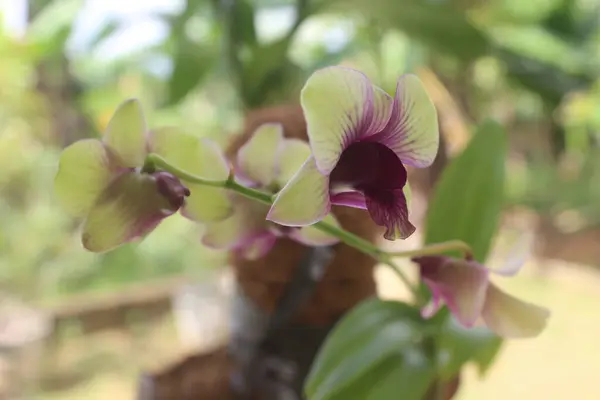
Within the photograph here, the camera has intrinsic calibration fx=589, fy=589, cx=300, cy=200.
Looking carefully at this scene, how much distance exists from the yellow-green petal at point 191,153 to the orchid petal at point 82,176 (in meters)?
0.04

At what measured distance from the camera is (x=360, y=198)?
0.27 meters

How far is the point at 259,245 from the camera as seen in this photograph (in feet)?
1.29

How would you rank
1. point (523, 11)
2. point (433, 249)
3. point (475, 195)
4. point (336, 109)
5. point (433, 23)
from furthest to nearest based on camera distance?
point (523, 11) < point (433, 23) < point (475, 195) < point (433, 249) < point (336, 109)

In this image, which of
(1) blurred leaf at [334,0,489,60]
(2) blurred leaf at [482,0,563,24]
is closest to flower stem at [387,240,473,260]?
(1) blurred leaf at [334,0,489,60]

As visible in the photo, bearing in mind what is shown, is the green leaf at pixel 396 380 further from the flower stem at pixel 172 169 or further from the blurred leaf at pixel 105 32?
the blurred leaf at pixel 105 32

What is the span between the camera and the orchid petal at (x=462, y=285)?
0.32m

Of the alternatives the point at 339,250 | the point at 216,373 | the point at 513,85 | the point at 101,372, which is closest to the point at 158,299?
the point at 101,372

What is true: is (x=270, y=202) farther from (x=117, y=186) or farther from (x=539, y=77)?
(x=539, y=77)

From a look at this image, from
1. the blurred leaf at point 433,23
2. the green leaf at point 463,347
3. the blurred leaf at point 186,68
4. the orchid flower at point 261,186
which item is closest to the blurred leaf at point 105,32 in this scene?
the blurred leaf at point 186,68

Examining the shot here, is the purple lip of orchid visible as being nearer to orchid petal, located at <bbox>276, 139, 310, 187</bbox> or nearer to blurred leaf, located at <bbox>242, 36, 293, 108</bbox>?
orchid petal, located at <bbox>276, 139, 310, 187</bbox>

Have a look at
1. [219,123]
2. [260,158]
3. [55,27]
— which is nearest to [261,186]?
[260,158]

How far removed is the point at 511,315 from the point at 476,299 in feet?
Answer: 0.11

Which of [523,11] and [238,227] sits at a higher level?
[238,227]

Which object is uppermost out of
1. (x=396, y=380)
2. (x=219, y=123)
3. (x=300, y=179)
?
(x=300, y=179)
